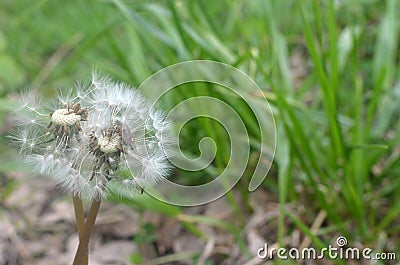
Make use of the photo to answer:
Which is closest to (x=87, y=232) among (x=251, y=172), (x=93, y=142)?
(x=93, y=142)

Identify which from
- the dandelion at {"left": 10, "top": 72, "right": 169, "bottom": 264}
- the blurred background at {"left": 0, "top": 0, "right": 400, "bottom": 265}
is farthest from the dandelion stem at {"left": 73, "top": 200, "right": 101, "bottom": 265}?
the blurred background at {"left": 0, "top": 0, "right": 400, "bottom": 265}

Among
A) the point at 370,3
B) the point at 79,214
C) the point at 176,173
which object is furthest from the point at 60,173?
the point at 370,3

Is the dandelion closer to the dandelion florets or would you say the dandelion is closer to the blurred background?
the dandelion florets

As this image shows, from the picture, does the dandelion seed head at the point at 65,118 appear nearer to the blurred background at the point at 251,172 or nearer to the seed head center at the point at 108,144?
the seed head center at the point at 108,144

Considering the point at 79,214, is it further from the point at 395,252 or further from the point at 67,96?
the point at 395,252

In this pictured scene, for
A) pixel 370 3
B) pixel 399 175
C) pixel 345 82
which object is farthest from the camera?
pixel 370 3

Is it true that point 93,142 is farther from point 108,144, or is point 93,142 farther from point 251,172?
point 251,172

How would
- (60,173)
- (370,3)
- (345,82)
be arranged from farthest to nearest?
(370,3)
(345,82)
(60,173)
